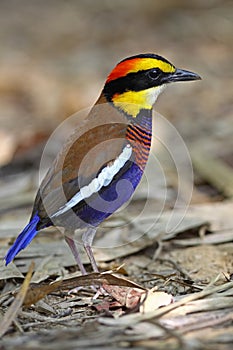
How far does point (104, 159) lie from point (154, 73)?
745 millimetres

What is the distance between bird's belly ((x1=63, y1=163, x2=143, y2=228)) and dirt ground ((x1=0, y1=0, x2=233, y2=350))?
13.8 inches

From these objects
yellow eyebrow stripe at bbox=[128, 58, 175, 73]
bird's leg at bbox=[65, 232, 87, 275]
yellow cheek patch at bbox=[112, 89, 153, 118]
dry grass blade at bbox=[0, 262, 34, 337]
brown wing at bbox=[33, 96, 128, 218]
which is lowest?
dry grass blade at bbox=[0, 262, 34, 337]

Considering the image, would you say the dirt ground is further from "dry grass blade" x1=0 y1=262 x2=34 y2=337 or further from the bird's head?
the bird's head

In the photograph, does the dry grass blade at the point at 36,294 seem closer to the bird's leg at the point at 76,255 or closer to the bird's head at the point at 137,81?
the bird's leg at the point at 76,255

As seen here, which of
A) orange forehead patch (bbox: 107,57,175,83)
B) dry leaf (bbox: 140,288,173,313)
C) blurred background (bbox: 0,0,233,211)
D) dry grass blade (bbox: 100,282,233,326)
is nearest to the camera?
dry grass blade (bbox: 100,282,233,326)

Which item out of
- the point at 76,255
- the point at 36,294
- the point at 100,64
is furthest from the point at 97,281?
the point at 100,64

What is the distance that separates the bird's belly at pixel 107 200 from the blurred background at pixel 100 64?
6.10ft

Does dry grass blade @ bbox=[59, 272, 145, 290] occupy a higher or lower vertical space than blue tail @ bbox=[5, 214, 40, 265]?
lower

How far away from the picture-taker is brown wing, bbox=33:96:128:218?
413 cm

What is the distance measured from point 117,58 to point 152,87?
5.61m

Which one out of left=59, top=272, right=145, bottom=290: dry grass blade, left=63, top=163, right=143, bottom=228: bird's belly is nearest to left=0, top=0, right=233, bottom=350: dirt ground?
left=59, top=272, right=145, bottom=290: dry grass blade

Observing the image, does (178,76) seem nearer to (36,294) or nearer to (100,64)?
(36,294)

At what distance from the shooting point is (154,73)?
15.0ft

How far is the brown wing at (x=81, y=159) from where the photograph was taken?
413cm
